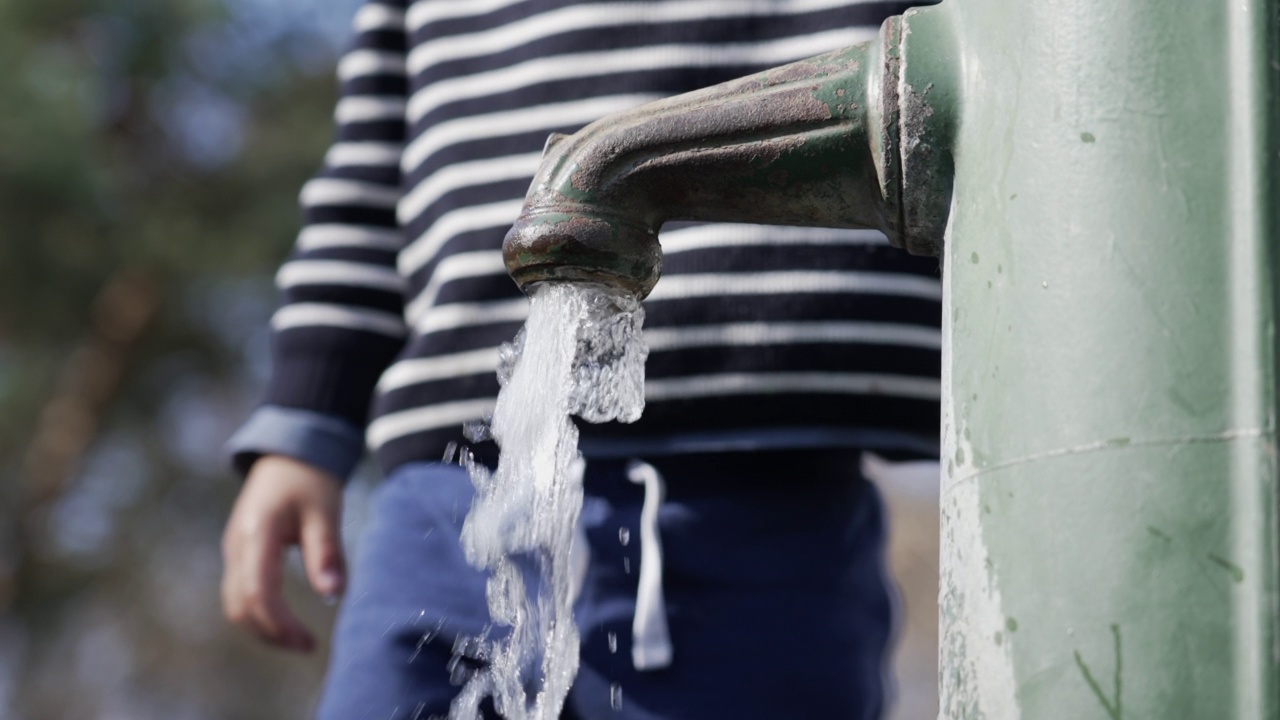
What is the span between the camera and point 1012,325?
576 millimetres

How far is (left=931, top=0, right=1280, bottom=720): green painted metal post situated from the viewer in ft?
1.70

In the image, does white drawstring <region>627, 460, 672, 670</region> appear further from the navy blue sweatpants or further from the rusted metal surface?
the rusted metal surface

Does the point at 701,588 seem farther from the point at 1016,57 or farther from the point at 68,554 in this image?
the point at 68,554

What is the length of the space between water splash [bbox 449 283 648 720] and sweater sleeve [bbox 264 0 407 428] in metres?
0.30

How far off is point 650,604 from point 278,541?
1.42 ft

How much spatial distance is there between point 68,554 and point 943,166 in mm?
5895

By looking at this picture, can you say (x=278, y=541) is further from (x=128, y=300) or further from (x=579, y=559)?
A: (x=128, y=300)

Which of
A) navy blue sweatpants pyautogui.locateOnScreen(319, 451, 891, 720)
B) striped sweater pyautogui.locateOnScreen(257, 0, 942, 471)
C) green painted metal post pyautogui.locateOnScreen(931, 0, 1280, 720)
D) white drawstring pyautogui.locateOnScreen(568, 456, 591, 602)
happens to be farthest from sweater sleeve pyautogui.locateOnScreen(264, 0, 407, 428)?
green painted metal post pyautogui.locateOnScreen(931, 0, 1280, 720)

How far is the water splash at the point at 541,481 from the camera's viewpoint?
768 mm

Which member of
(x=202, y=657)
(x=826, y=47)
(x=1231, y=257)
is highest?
(x=826, y=47)

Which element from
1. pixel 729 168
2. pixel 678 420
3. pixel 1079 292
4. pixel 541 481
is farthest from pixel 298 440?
pixel 1079 292

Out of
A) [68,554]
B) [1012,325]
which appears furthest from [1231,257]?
[68,554]

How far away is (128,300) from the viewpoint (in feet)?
19.9

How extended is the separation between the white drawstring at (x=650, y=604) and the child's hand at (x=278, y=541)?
1.24ft
